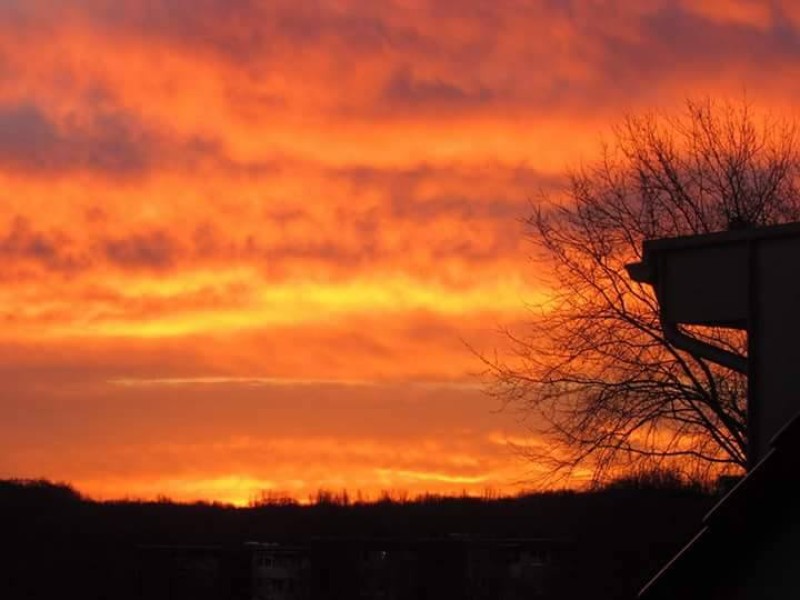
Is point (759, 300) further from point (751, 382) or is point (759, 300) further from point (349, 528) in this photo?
point (349, 528)

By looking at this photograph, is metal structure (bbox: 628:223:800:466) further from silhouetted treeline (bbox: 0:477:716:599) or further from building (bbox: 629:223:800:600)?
silhouetted treeline (bbox: 0:477:716:599)

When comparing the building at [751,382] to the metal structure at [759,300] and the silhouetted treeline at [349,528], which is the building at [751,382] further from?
the silhouetted treeline at [349,528]

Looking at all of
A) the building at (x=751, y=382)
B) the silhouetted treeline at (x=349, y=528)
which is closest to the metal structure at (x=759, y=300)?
the building at (x=751, y=382)

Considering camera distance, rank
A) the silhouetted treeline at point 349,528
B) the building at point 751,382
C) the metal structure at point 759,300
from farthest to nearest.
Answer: the silhouetted treeline at point 349,528
the metal structure at point 759,300
the building at point 751,382

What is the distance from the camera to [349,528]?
35844mm

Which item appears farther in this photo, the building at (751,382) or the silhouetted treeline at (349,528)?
the silhouetted treeline at (349,528)

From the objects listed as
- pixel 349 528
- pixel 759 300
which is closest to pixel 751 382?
pixel 759 300

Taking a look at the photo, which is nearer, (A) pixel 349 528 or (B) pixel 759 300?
(B) pixel 759 300

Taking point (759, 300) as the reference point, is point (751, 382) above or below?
below

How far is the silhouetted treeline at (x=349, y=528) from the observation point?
74.6 ft

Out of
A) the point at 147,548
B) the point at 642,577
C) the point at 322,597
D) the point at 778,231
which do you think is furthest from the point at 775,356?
the point at 147,548

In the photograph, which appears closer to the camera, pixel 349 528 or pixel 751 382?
pixel 751 382

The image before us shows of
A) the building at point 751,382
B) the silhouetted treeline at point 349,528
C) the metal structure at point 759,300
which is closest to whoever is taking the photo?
the building at point 751,382

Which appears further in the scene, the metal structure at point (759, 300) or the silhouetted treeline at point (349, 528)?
the silhouetted treeline at point (349, 528)
